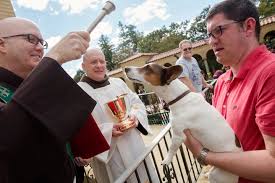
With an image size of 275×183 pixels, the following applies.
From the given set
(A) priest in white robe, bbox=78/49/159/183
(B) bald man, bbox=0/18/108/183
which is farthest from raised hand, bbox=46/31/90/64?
(A) priest in white robe, bbox=78/49/159/183


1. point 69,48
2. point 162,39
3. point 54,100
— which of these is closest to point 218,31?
point 69,48

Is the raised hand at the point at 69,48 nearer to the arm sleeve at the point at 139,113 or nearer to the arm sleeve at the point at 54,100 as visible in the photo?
the arm sleeve at the point at 54,100

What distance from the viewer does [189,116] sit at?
2.43 meters

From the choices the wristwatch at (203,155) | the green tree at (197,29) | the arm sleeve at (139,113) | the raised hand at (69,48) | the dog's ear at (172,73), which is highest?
the raised hand at (69,48)

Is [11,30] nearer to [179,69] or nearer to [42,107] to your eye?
[42,107]

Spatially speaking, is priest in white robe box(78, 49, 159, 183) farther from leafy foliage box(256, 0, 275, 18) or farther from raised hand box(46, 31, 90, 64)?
leafy foliage box(256, 0, 275, 18)

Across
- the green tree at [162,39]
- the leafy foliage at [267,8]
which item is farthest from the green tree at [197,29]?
the leafy foliage at [267,8]

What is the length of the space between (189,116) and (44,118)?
5.19 feet

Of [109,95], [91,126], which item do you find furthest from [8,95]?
[109,95]

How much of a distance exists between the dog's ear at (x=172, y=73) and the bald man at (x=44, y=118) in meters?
1.62

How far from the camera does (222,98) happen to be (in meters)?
2.10

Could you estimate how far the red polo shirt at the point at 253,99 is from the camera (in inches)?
59.4

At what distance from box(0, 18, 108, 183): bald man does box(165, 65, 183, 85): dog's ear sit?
1.62 m

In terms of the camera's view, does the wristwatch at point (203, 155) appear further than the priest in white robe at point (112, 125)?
No
